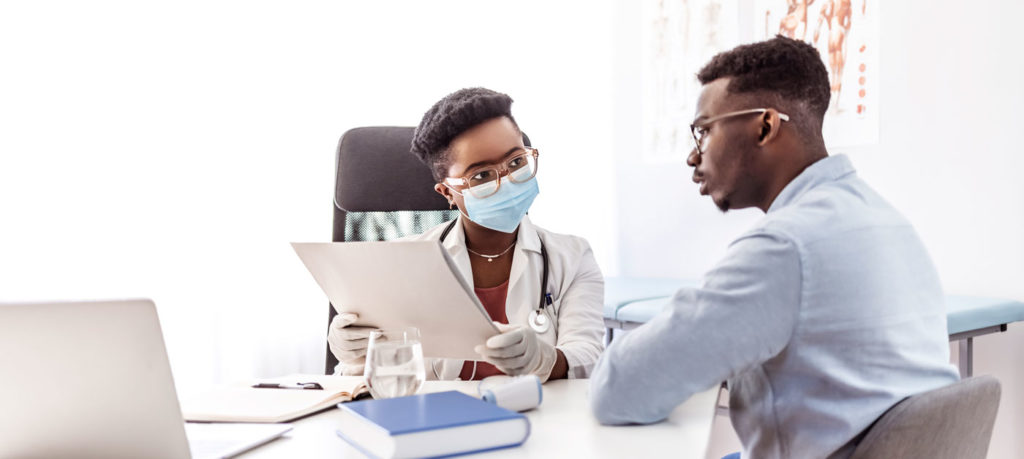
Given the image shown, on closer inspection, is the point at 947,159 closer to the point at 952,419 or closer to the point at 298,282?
the point at 952,419

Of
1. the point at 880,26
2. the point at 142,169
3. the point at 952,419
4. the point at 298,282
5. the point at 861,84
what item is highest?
the point at 880,26

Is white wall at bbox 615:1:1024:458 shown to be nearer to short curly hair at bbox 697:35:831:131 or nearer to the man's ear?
short curly hair at bbox 697:35:831:131

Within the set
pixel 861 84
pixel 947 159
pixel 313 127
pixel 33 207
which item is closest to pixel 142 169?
pixel 33 207

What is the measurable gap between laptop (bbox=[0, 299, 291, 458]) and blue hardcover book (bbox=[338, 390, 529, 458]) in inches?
7.7

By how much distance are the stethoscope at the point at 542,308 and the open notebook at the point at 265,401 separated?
1.35 ft

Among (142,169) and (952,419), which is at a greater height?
(142,169)

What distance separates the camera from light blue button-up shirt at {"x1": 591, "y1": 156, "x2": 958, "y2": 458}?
2.91ft

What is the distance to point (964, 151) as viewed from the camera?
226cm

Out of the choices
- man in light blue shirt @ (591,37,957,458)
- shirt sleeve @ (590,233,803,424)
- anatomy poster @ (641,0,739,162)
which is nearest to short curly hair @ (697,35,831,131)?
man in light blue shirt @ (591,37,957,458)

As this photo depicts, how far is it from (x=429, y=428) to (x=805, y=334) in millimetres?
473

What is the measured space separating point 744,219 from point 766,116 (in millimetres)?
1877

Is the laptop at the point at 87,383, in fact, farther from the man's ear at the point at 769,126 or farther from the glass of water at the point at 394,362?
the man's ear at the point at 769,126

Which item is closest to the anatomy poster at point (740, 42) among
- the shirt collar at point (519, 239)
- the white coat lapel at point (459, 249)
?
the shirt collar at point (519, 239)

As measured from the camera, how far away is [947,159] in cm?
230
